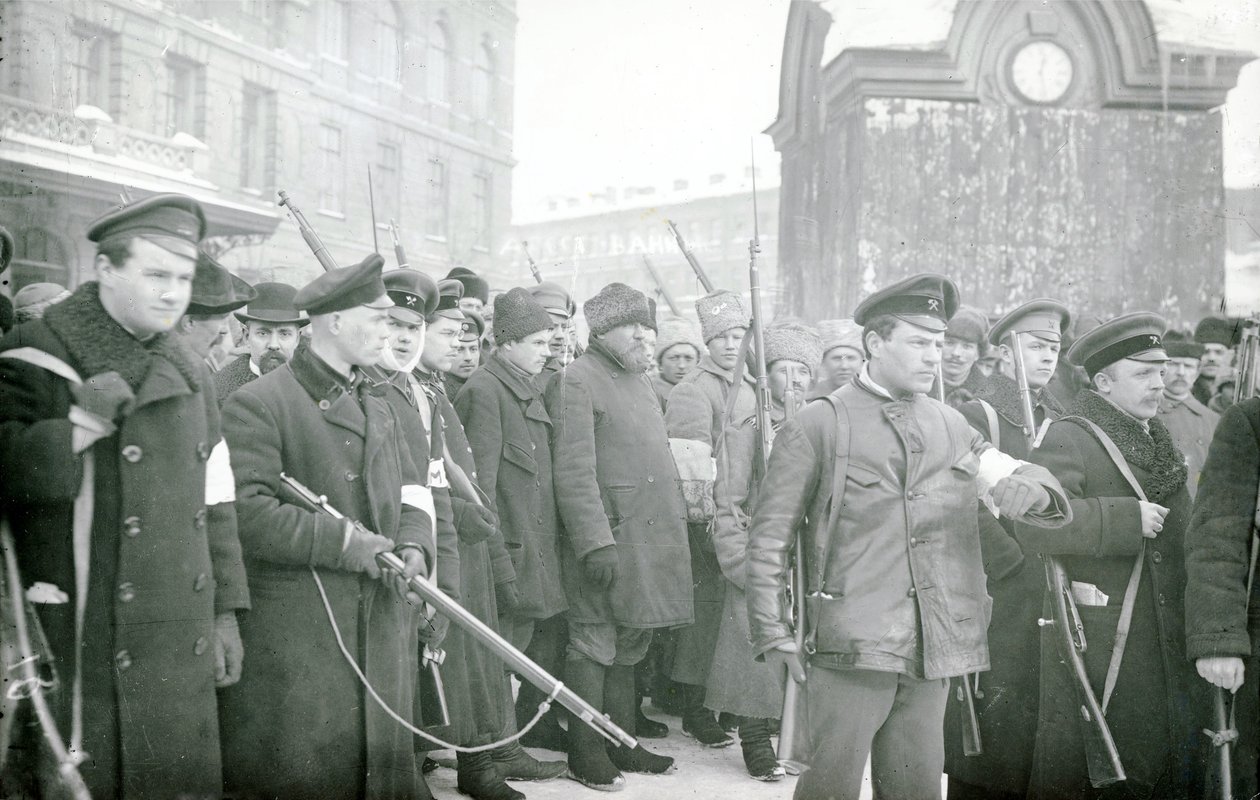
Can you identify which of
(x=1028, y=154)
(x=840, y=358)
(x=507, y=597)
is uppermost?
(x=1028, y=154)

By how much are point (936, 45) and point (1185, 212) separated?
3.55 m

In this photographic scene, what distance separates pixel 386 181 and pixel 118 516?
7005mm

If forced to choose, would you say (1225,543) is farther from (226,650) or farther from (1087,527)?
(226,650)

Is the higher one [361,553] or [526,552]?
[361,553]

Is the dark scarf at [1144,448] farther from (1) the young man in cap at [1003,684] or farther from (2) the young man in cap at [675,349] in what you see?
(2) the young man in cap at [675,349]

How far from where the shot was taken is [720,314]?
6367 mm

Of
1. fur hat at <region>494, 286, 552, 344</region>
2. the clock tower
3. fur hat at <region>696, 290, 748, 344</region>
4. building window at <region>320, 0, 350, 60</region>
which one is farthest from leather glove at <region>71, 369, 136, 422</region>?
the clock tower

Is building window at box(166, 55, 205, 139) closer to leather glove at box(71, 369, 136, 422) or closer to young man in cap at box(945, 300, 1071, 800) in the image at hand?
leather glove at box(71, 369, 136, 422)

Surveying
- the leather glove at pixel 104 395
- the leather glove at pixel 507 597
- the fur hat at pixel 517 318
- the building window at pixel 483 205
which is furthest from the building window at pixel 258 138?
the leather glove at pixel 104 395

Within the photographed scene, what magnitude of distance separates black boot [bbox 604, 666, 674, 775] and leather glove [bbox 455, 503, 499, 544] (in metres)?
1.23

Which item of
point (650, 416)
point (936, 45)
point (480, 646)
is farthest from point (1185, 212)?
point (480, 646)

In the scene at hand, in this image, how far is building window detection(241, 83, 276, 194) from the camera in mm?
7789

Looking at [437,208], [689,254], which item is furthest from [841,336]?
[437,208]

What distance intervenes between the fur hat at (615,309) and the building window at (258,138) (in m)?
3.77
